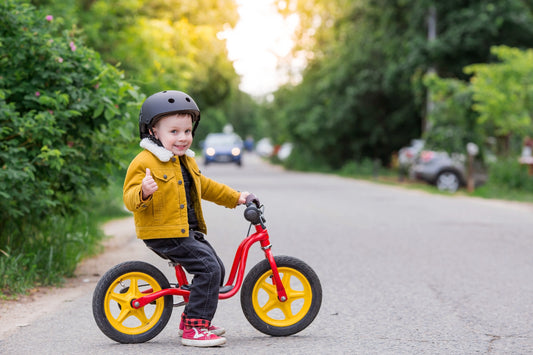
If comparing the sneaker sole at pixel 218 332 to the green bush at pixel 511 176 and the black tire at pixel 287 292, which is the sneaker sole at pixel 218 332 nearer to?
the black tire at pixel 287 292

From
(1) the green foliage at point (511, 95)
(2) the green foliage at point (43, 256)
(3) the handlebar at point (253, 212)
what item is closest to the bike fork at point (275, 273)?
(3) the handlebar at point (253, 212)

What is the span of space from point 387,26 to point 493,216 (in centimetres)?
2112

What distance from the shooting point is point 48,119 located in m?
6.43

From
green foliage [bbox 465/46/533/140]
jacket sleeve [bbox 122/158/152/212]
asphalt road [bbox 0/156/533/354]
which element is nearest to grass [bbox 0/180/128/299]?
asphalt road [bbox 0/156/533/354]

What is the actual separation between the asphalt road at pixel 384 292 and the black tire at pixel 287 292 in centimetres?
10

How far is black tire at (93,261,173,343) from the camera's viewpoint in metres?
4.59

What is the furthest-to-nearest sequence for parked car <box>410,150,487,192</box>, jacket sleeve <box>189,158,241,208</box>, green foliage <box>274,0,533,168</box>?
green foliage <box>274,0,533,168</box> < parked car <box>410,150,487,192</box> < jacket sleeve <box>189,158,241,208</box>

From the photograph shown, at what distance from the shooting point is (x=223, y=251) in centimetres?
927

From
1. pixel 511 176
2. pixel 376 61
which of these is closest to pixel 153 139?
pixel 511 176

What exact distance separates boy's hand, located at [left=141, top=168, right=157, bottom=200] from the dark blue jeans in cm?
42

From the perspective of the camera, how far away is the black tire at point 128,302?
4.59 meters

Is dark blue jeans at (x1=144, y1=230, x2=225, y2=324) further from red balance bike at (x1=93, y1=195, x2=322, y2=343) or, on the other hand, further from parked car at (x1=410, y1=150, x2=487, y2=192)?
parked car at (x1=410, y1=150, x2=487, y2=192)

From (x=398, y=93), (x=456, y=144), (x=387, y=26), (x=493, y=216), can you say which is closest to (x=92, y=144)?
(x=493, y=216)

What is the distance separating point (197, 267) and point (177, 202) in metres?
0.42
